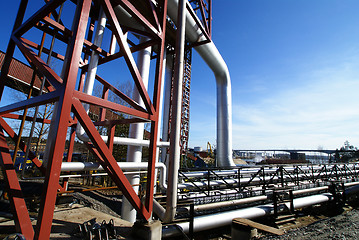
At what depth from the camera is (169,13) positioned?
7.61 metres

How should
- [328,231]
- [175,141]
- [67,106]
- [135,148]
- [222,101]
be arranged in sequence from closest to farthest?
[67,106] < [175,141] < [328,231] < [135,148] < [222,101]

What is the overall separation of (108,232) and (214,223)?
3061 mm

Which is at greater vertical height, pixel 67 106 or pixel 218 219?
pixel 67 106

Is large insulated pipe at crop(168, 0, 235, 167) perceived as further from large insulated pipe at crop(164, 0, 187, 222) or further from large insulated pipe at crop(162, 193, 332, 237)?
large insulated pipe at crop(164, 0, 187, 222)

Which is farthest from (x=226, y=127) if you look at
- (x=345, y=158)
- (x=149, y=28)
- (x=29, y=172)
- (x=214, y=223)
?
(x=345, y=158)

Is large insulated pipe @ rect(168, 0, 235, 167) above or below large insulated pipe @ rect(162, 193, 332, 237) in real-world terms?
above

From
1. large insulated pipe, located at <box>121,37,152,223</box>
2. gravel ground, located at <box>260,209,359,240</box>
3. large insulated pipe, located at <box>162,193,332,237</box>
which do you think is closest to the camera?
large insulated pipe, located at <box>162,193,332,237</box>

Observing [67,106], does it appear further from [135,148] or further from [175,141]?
[135,148]

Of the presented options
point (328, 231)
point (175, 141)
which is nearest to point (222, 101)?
point (328, 231)

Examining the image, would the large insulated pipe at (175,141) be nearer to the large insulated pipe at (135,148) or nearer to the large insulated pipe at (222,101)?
the large insulated pipe at (135,148)

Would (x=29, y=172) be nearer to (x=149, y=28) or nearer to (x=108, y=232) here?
(x=108, y=232)

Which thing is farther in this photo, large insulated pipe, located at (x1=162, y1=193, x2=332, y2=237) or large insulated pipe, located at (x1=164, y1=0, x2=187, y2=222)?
large insulated pipe, located at (x1=162, y1=193, x2=332, y2=237)

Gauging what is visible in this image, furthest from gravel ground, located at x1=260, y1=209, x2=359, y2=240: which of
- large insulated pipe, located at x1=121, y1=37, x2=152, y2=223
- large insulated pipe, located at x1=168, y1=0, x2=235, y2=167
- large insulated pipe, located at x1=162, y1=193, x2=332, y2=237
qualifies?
large insulated pipe, located at x1=168, y1=0, x2=235, y2=167

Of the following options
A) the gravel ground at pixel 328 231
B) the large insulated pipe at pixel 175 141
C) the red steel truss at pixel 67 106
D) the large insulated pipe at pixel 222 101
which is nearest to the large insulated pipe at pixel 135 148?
the red steel truss at pixel 67 106
